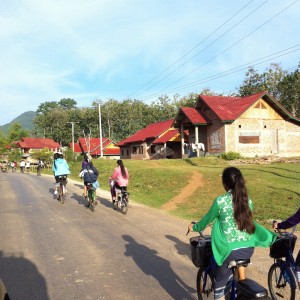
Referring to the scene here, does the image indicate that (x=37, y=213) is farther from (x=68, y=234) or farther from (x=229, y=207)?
(x=229, y=207)

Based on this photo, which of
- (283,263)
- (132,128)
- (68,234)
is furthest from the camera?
(132,128)

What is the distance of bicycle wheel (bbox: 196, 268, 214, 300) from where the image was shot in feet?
14.3

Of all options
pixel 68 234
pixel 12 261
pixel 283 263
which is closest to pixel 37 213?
pixel 68 234

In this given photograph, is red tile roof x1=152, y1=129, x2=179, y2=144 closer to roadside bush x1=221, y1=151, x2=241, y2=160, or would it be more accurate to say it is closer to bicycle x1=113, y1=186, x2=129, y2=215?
roadside bush x1=221, y1=151, x2=241, y2=160

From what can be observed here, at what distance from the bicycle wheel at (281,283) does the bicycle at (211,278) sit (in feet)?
2.86

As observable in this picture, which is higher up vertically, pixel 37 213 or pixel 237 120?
pixel 237 120

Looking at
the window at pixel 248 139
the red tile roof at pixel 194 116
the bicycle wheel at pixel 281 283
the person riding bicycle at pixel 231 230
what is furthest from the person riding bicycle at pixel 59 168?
the window at pixel 248 139

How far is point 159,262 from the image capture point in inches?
262

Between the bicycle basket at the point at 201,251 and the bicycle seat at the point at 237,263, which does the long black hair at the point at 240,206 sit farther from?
the bicycle basket at the point at 201,251

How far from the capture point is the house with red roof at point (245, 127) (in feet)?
114

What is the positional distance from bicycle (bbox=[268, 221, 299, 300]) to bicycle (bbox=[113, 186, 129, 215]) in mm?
7710

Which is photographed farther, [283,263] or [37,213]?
[37,213]

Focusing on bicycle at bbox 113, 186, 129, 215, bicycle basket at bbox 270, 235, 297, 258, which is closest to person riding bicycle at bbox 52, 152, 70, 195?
bicycle at bbox 113, 186, 129, 215

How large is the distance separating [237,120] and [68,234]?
1109 inches
